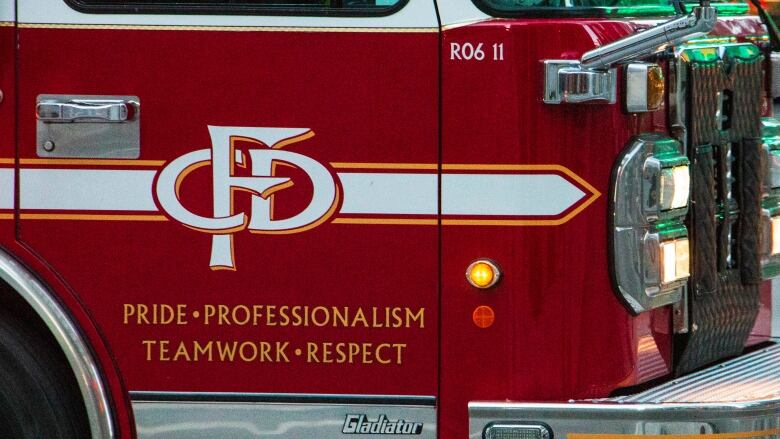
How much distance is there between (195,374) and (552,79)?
125cm

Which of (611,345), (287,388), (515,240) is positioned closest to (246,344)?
(287,388)

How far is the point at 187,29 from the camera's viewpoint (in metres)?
3.44

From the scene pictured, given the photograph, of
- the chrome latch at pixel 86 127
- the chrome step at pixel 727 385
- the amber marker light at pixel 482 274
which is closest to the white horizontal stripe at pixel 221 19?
the chrome latch at pixel 86 127

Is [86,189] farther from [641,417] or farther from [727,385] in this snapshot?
[727,385]

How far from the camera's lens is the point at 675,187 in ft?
11.8

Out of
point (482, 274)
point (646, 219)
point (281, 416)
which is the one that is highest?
point (646, 219)

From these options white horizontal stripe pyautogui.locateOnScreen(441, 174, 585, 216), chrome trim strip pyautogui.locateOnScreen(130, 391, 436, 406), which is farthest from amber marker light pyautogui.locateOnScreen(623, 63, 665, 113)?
chrome trim strip pyautogui.locateOnScreen(130, 391, 436, 406)

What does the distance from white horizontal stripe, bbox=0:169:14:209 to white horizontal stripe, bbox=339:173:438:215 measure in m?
0.89

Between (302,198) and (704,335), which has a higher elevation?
(302,198)

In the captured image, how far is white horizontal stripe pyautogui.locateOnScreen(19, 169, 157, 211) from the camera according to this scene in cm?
346

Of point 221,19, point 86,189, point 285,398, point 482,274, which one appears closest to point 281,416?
point 285,398

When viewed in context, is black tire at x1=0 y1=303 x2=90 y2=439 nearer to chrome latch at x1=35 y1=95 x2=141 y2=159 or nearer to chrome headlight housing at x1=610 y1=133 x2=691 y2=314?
chrome latch at x1=35 y1=95 x2=141 y2=159

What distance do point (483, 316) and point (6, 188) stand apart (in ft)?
4.36

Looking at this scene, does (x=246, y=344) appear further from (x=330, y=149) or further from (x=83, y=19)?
(x=83, y=19)
